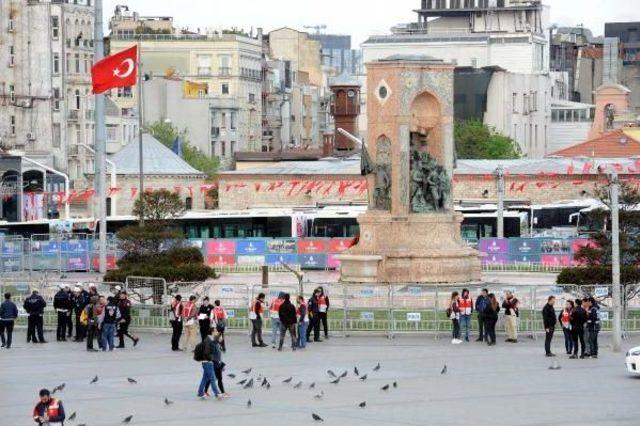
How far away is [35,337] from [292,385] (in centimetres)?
1157

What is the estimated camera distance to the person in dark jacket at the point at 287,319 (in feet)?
158

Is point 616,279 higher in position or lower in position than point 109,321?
higher

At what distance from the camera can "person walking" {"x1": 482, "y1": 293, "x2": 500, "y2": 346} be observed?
49031mm

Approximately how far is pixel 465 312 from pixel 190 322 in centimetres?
587

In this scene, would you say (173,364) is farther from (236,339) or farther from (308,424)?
(308,424)

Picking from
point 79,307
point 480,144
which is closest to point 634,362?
point 79,307

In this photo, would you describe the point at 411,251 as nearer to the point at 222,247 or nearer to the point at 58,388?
the point at 222,247

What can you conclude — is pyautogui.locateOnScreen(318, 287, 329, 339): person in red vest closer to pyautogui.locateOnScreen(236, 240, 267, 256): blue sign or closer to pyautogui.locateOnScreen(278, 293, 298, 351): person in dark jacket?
pyautogui.locateOnScreen(278, 293, 298, 351): person in dark jacket

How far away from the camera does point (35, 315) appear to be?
5103 cm

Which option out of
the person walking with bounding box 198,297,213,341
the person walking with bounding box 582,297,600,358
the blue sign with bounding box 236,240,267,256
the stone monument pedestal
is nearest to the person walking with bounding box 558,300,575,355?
the person walking with bounding box 582,297,600,358

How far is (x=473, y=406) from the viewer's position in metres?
38.0

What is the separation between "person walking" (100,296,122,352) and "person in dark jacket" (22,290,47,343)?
2.14m

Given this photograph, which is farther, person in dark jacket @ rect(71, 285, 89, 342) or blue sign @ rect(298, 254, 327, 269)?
blue sign @ rect(298, 254, 327, 269)

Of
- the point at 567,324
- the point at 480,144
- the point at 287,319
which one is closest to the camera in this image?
the point at 567,324
